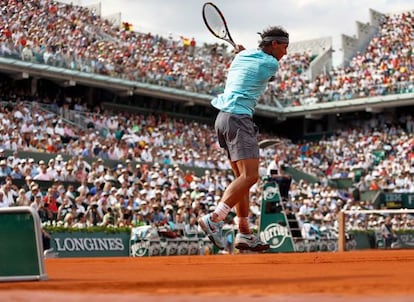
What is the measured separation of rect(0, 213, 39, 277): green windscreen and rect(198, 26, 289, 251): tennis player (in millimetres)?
2733

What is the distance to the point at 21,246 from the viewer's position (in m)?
5.59

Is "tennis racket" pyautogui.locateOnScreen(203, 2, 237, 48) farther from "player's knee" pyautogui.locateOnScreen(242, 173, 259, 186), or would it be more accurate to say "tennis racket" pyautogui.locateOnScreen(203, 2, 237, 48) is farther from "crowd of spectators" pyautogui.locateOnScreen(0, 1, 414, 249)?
"crowd of spectators" pyautogui.locateOnScreen(0, 1, 414, 249)

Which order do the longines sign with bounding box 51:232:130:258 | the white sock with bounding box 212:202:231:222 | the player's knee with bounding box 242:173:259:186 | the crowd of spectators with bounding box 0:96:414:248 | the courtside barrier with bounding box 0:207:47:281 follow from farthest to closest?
the crowd of spectators with bounding box 0:96:414:248, the longines sign with bounding box 51:232:130:258, the white sock with bounding box 212:202:231:222, the player's knee with bounding box 242:173:259:186, the courtside barrier with bounding box 0:207:47:281

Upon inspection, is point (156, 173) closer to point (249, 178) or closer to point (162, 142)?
point (162, 142)

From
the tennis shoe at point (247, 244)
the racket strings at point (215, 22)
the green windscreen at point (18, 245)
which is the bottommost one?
the tennis shoe at point (247, 244)

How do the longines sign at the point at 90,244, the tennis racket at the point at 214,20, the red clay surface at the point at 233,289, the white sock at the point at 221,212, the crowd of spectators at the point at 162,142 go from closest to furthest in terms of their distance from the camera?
the red clay surface at the point at 233,289 < the white sock at the point at 221,212 < the tennis racket at the point at 214,20 < the longines sign at the point at 90,244 < the crowd of spectators at the point at 162,142

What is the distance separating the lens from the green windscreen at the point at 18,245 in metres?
5.50

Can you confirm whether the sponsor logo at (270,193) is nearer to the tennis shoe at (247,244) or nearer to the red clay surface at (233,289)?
the tennis shoe at (247,244)

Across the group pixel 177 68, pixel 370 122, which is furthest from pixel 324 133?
pixel 177 68

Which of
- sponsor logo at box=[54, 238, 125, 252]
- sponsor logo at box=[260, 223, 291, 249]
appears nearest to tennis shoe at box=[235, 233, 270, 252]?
sponsor logo at box=[54, 238, 125, 252]

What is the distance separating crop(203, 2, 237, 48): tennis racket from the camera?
1018cm

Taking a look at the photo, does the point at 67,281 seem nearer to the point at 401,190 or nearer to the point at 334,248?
the point at 334,248

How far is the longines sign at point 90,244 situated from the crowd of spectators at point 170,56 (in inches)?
431

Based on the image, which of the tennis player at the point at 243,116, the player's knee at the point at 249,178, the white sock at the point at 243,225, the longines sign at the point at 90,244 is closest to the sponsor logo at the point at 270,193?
the longines sign at the point at 90,244
